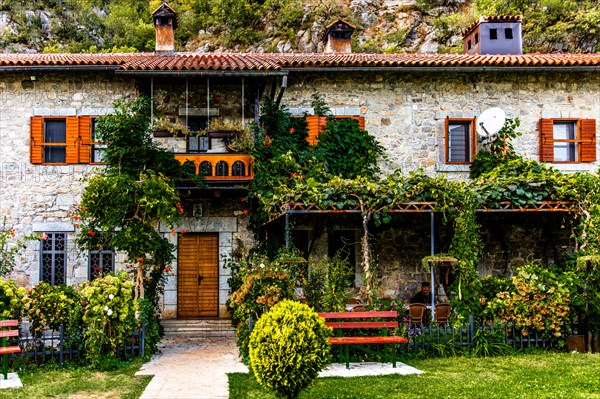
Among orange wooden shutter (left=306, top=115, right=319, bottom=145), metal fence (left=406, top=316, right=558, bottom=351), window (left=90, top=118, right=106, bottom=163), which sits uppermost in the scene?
orange wooden shutter (left=306, top=115, right=319, bottom=145)

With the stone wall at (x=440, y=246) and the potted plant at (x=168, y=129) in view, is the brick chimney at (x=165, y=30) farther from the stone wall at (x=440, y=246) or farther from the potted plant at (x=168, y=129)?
the stone wall at (x=440, y=246)

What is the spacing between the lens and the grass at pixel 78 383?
25.9ft

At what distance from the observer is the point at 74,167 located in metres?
14.1

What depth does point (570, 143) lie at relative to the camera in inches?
582

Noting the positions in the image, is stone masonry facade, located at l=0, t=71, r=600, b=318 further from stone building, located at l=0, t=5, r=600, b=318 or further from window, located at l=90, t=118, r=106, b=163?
window, located at l=90, t=118, r=106, b=163

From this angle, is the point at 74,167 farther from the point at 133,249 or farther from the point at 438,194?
the point at 438,194

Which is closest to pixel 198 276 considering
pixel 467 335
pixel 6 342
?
pixel 6 342

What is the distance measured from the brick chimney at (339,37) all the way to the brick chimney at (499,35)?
3410 millimetres

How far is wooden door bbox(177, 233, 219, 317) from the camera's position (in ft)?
46.9

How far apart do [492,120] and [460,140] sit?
3.71 ft

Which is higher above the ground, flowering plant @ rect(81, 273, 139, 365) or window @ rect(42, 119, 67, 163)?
window @ rect(42, 119, 67, 163)

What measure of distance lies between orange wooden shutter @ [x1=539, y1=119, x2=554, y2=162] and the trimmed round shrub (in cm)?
949

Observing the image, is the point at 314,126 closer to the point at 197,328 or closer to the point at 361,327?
the point at 197,328

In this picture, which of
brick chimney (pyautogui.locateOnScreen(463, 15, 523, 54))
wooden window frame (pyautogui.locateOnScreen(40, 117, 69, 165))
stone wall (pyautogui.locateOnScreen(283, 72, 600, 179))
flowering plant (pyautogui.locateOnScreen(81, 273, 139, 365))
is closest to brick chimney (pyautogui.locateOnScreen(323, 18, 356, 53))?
stone wall (pyautogui.locateOnScreen(283, 72, 600, 179))
